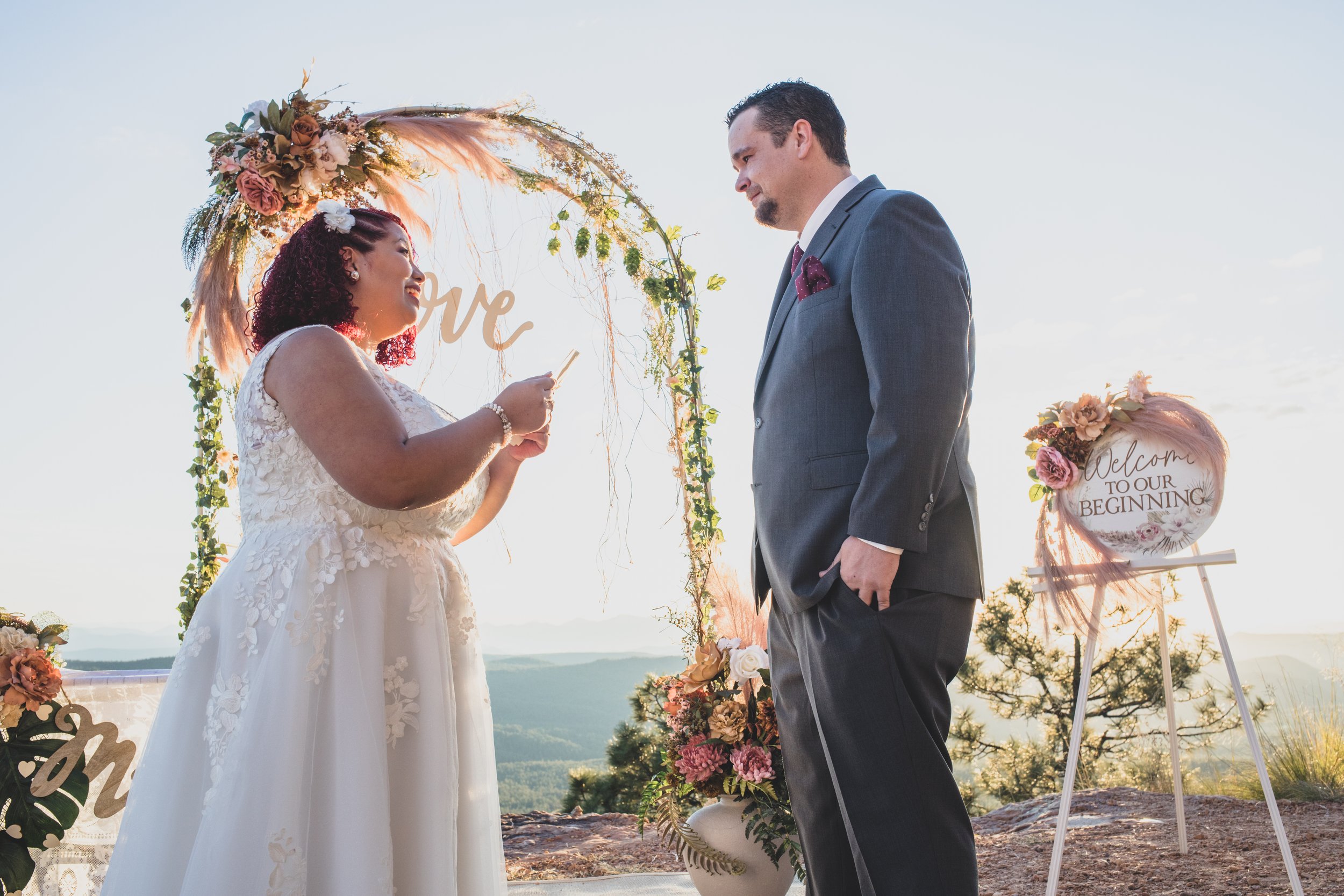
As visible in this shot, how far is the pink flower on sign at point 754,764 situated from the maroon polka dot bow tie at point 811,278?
161 cm

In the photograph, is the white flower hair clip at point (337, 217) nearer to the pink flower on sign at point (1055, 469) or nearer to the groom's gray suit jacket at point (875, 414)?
the groom's gray suit jacket at point (875, 414)

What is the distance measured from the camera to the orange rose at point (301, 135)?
2863mm

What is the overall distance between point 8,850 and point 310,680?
1.79 metres

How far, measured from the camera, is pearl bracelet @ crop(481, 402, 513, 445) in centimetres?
177

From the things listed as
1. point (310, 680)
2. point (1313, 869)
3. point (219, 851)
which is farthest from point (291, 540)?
point (1313, 869)

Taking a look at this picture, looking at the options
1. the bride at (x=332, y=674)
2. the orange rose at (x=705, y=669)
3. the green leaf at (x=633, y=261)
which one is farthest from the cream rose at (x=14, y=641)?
the green leaf at (x=633, y=261)

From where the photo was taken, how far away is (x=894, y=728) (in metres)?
1.71

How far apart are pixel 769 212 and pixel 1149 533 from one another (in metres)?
1.71

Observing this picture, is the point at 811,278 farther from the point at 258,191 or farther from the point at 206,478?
the point at 206,478

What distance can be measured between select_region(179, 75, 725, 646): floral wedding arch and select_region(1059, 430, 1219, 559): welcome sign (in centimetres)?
128

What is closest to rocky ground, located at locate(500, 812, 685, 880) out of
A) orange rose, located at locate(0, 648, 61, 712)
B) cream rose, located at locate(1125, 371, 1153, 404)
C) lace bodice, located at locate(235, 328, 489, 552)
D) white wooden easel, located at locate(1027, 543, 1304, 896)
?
white wooden easel, located at locate(1027, 543, 1304, 896)

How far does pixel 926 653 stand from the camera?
1755 mm

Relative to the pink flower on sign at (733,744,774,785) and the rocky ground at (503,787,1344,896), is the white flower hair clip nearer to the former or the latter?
the pink flower on sign at (733,744,774,785)

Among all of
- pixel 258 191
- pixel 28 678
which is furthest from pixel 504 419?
pixel 28 678
